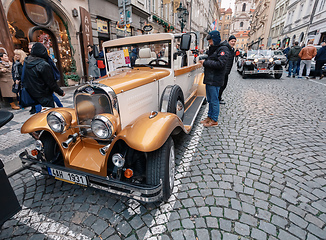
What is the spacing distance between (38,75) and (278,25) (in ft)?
143

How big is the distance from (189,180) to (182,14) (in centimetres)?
1301

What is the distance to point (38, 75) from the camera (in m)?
3.55

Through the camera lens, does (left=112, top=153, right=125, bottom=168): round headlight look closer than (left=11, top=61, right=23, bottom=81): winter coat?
Yes

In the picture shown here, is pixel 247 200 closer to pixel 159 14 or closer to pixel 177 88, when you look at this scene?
pixel 177 88

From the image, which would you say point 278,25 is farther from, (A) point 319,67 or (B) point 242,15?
(B) point 242,15

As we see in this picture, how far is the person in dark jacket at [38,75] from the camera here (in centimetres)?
347

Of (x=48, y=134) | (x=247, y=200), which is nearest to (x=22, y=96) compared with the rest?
(x=48, y=134)

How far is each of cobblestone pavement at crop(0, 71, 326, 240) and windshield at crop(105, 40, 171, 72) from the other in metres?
1.70

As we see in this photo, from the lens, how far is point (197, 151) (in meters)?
3.21

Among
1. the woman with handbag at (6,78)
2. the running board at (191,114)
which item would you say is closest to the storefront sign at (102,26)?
the woman with handbag at (6,78)

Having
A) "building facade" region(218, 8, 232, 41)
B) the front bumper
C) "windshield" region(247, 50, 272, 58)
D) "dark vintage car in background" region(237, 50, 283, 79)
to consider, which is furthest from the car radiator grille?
"building facade" region(218, 8, 232, 41)

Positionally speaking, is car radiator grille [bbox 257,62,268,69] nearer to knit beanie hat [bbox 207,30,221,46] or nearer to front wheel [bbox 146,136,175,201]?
knit beanie hat [bbox 207,30,221,46]

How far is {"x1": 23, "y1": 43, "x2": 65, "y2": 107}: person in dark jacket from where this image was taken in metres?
3.47

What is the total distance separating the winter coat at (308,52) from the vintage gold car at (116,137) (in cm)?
1024
